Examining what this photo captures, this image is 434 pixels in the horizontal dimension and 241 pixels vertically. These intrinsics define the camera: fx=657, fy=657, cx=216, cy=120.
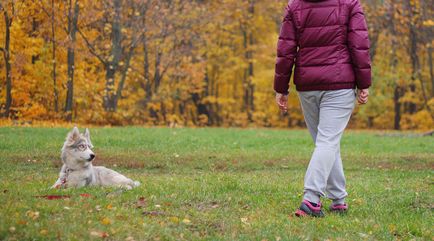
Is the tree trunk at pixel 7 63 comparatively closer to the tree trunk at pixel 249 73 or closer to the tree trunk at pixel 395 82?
the tree trunk at pixel 249 73

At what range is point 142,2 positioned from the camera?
28.1 meters

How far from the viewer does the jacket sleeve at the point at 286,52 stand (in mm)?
6465

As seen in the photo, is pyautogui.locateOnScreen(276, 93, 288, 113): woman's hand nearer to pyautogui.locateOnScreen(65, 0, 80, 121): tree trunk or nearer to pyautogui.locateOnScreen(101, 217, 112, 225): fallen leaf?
pyautogui.locateOnScreen(101, 217, 112, 225): fallen leaf

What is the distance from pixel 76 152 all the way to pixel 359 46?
12.4 ft

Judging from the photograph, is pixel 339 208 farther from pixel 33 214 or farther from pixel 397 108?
pixel 397 108

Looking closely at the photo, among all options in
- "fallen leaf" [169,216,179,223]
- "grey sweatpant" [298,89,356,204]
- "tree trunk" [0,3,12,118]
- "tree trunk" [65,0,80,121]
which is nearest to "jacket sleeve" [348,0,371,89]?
"grey sweatpant" [298,89,356,204]

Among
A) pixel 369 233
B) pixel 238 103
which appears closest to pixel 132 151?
pixel 369 233

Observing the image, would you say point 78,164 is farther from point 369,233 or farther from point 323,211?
point 369,233

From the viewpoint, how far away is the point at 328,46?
639cm

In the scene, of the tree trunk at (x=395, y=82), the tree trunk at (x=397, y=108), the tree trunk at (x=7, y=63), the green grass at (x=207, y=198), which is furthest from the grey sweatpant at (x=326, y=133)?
the tree trunk at (x=397, y=108)

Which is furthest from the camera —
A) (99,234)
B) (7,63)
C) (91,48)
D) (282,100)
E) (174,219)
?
(91,48)

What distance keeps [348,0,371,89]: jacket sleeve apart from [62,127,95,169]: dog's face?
351 centimetres

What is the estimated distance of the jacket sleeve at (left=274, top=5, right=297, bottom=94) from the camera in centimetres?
646

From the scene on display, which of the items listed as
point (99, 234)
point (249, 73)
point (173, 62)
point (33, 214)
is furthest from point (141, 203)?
point (249, 73)
